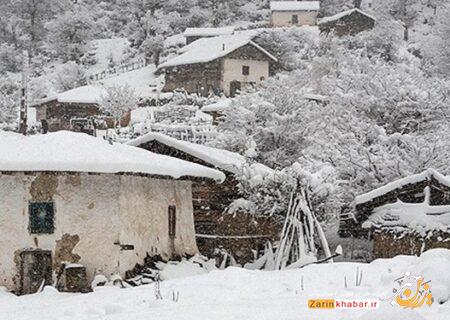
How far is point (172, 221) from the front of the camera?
2252 centimetres

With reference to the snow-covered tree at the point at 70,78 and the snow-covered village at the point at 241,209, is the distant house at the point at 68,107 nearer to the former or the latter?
the snow-covered village at the point at 241,209

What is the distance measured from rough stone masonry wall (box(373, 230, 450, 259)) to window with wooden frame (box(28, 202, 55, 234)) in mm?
9487

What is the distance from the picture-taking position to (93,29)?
83938mm

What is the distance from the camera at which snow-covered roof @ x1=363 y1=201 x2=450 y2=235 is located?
2148 centimetres

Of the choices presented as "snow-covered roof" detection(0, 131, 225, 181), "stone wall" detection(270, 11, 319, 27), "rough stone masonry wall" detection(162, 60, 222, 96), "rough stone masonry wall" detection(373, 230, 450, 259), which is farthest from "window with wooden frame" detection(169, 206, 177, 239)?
"stone wall" detection(270, 11, 319, 27)

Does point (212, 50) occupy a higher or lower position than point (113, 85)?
higher

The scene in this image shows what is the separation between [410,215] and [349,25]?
56.6 meters

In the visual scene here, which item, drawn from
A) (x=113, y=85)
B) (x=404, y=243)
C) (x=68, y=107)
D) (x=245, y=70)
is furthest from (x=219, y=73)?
(x=404, y=243)

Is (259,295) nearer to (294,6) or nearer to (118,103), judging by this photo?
(118,103)

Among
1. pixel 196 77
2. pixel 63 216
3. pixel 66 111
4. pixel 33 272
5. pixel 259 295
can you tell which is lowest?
pixel 33 272

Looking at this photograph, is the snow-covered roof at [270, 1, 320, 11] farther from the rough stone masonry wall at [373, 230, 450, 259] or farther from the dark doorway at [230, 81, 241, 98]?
the rough stone masonry wall at [373, 230, 450, 259]

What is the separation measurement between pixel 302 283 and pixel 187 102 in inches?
1763

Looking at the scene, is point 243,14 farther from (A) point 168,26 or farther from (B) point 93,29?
(B) point 93,29

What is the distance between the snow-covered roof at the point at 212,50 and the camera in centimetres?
6378
